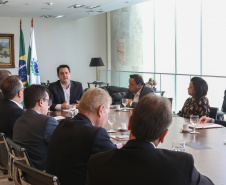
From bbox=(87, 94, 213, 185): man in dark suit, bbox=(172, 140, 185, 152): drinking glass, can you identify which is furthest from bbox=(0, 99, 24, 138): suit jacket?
bbox=(87, 94, 213, 185): man in dark suit

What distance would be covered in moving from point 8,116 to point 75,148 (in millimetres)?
1714

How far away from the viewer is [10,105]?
3961mm

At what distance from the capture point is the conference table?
2410 mm

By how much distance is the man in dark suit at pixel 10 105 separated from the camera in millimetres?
3812

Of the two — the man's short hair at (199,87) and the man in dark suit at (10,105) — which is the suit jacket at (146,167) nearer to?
the man in dark suit at (10,105)

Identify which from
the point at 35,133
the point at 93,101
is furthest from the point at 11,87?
the point at 93,101

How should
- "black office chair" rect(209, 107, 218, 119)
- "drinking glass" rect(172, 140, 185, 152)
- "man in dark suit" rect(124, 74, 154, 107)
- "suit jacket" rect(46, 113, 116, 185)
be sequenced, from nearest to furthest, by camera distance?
1. "suit jacket" rect(46, 113, 116, 185)
2. "drinking glass" rect(172, 140, 185, 152)
3. "black office chair" rect(209, 107, 218, 119)
4. "man in dark suit" rect(124, 74, 154, 107)

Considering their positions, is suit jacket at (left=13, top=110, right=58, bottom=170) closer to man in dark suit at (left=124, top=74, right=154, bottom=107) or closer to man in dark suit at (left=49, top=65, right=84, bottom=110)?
man in dark suit at (left=124, top=74, right=154, bottom=107)

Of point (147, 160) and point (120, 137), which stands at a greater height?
point (147, 160)

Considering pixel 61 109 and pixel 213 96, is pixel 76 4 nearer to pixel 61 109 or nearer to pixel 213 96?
pixel 213 96

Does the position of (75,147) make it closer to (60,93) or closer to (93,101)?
(93,101)

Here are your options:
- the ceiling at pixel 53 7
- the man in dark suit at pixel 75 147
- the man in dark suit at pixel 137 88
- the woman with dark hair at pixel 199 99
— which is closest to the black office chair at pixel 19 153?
the man in dark suit at pixel 75 147

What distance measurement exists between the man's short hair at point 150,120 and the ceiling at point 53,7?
837 cm

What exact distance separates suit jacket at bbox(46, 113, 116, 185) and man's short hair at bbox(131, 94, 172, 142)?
587 millimetres
